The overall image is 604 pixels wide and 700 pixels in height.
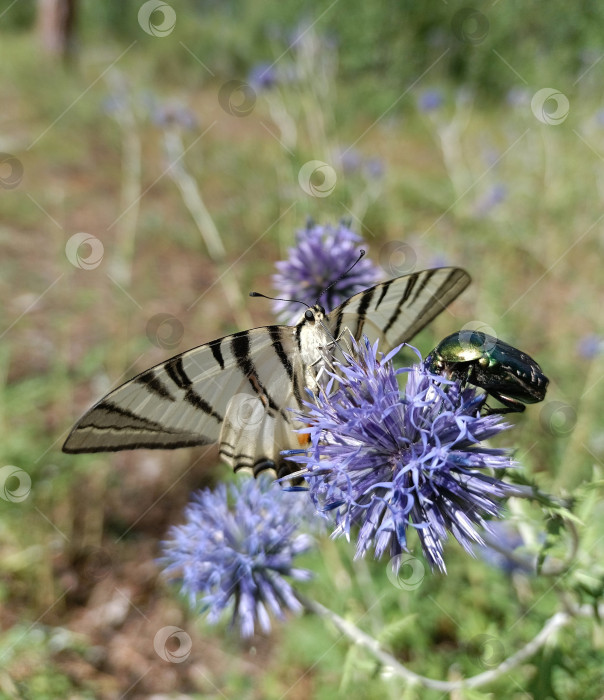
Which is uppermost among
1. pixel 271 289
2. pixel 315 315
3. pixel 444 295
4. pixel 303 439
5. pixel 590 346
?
pixel 271 289

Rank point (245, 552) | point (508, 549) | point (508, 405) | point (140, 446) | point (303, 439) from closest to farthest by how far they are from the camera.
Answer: point (508, 405), point (140, 446), point (303, 439), point (245, 552), point (508, 549)

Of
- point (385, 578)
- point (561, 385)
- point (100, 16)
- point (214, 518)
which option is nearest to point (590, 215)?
point (561, 385)

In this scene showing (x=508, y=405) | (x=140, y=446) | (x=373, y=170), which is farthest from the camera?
(x=373, y=170)

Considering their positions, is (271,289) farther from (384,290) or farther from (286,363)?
(384,290)

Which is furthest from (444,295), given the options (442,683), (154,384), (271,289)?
(271,289)

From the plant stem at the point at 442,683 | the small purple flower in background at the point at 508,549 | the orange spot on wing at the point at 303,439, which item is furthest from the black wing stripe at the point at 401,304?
the small purple flower in background at the point at 508,549

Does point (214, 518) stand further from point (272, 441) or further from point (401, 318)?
point (401, 318)

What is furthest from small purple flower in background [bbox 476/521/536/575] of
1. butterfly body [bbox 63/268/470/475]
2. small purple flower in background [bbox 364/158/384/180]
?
small purple flower in background [bbox 364/158/384/180]
